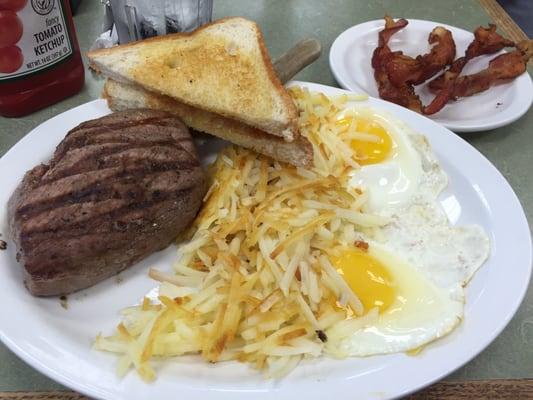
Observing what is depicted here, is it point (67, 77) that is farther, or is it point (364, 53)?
point (364, 53)

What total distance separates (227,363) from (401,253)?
822mm

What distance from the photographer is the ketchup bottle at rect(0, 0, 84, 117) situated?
2.19 meters

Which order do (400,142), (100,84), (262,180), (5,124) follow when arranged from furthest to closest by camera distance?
(100,84)
(5,124)
(400,142)
(262,180)

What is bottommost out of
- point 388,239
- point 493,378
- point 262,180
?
point 493,378

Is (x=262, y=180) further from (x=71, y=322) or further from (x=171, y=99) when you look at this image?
(x=71, y=322)

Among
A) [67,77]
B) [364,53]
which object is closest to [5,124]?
[67,77]

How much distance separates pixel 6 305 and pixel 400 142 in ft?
5.91

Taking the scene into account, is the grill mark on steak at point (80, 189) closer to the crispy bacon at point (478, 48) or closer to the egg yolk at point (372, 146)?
the egg yolk at point (372, 146)

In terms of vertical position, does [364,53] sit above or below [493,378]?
above

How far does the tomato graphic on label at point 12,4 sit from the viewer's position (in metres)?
2.09

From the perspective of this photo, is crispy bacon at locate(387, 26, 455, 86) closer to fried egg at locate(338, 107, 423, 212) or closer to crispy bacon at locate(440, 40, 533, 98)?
crispy bacon at locate(440, 40, 533, 98)

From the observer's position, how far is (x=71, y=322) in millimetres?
1646

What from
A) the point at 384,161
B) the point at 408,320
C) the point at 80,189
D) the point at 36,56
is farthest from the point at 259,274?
the point at 36,56

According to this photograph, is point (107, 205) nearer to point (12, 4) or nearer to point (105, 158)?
point (105, 158)
